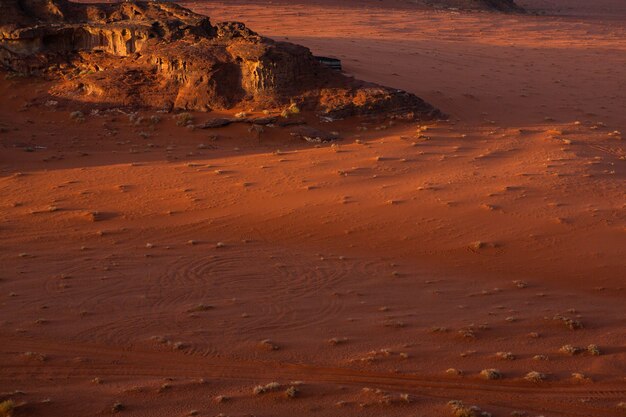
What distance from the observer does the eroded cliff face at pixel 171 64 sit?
16.5m

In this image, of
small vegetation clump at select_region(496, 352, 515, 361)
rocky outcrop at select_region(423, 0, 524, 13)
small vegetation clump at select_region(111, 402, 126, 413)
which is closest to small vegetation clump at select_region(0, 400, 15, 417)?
small vegetation clump at select_region(111, 402, 126, 413)

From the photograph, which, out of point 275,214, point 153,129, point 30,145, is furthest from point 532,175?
point 30,145

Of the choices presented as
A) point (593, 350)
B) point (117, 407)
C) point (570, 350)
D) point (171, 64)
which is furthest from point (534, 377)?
point (171, 64)

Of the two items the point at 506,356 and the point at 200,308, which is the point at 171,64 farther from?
the point at 506,356

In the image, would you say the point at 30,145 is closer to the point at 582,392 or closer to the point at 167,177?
the point at 167,177

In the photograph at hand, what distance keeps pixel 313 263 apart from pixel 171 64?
8.66 m

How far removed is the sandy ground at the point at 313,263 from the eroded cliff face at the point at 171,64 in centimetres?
72

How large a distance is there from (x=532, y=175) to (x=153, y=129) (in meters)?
7.93

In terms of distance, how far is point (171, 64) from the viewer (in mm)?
16828

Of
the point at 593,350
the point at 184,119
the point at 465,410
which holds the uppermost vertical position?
the point at 184,119

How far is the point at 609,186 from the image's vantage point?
42.3ft

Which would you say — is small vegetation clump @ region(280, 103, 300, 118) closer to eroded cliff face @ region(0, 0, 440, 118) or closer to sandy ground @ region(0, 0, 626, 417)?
eroded cliff face @ region(0, 0, 440, 118)

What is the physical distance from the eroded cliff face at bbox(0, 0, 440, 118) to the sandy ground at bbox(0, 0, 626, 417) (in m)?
0.72

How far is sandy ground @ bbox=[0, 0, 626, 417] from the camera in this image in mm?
6812
